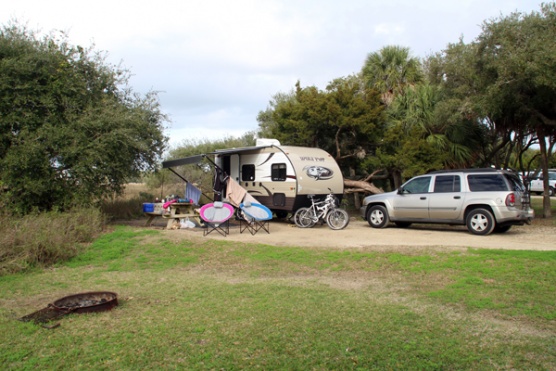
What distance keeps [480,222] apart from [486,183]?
3.37ft

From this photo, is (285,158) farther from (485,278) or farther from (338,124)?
(485,278)

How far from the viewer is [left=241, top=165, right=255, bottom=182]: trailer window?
16.2 meters

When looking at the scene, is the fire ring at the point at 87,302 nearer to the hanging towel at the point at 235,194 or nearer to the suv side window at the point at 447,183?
the hanging towel at the point at 235,194

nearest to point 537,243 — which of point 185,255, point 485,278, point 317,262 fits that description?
point 485,278

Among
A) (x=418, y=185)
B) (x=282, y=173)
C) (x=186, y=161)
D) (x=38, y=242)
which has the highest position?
(x=186, y=161)

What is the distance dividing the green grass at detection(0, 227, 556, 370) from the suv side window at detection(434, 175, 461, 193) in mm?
3757

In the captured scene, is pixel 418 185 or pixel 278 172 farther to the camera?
pixel 278 172

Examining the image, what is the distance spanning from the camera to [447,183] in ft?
40.5

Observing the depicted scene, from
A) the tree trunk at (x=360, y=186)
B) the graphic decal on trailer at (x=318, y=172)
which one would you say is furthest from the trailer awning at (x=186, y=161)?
the tree trunk at (x=360, y=186)

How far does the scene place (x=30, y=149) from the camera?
12.1m

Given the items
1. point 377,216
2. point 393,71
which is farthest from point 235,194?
point 393,71

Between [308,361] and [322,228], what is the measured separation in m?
10.4

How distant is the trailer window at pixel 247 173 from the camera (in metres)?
16.2

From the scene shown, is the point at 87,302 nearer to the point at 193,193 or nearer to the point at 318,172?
the point at 318,172
